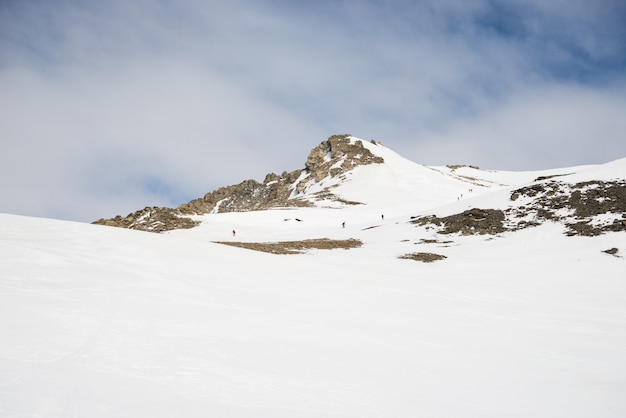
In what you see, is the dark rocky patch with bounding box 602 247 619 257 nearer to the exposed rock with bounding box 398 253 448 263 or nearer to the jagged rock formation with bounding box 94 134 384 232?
the exposed rock with bounding box 398 253 448 263

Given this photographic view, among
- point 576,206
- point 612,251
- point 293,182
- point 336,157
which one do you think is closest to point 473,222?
point 576,206

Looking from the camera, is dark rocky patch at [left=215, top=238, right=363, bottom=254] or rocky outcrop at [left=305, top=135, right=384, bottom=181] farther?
rocky outcrop at [left=305, top=135, right=384, bottom=181]

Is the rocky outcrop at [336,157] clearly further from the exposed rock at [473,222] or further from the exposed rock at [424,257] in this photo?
the exposed rock at [424,257]

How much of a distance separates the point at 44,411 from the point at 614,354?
30.6 feet

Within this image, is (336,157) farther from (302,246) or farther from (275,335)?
(275,335)

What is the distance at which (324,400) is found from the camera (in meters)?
4.71

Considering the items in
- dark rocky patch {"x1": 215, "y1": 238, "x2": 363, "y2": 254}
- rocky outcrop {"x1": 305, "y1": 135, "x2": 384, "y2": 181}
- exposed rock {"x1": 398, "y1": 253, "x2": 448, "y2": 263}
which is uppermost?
rocky outcrop {"x1": 305, "y1": 135, "x2": 384, "y2": 181}

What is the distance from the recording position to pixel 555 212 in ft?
103

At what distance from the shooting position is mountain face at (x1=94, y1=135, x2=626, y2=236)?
1221 inches

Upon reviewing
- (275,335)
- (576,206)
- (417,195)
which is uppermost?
(417,195)

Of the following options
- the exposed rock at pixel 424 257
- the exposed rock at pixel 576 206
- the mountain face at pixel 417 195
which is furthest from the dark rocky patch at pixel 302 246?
the exposed rock at pixel 576 206

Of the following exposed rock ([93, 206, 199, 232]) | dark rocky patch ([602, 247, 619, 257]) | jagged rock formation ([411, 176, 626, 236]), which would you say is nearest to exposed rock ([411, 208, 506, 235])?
jagged rock formation ([411, 176, 626, 236])

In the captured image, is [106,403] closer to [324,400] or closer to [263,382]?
[263,382]

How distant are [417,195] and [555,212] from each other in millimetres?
45856
